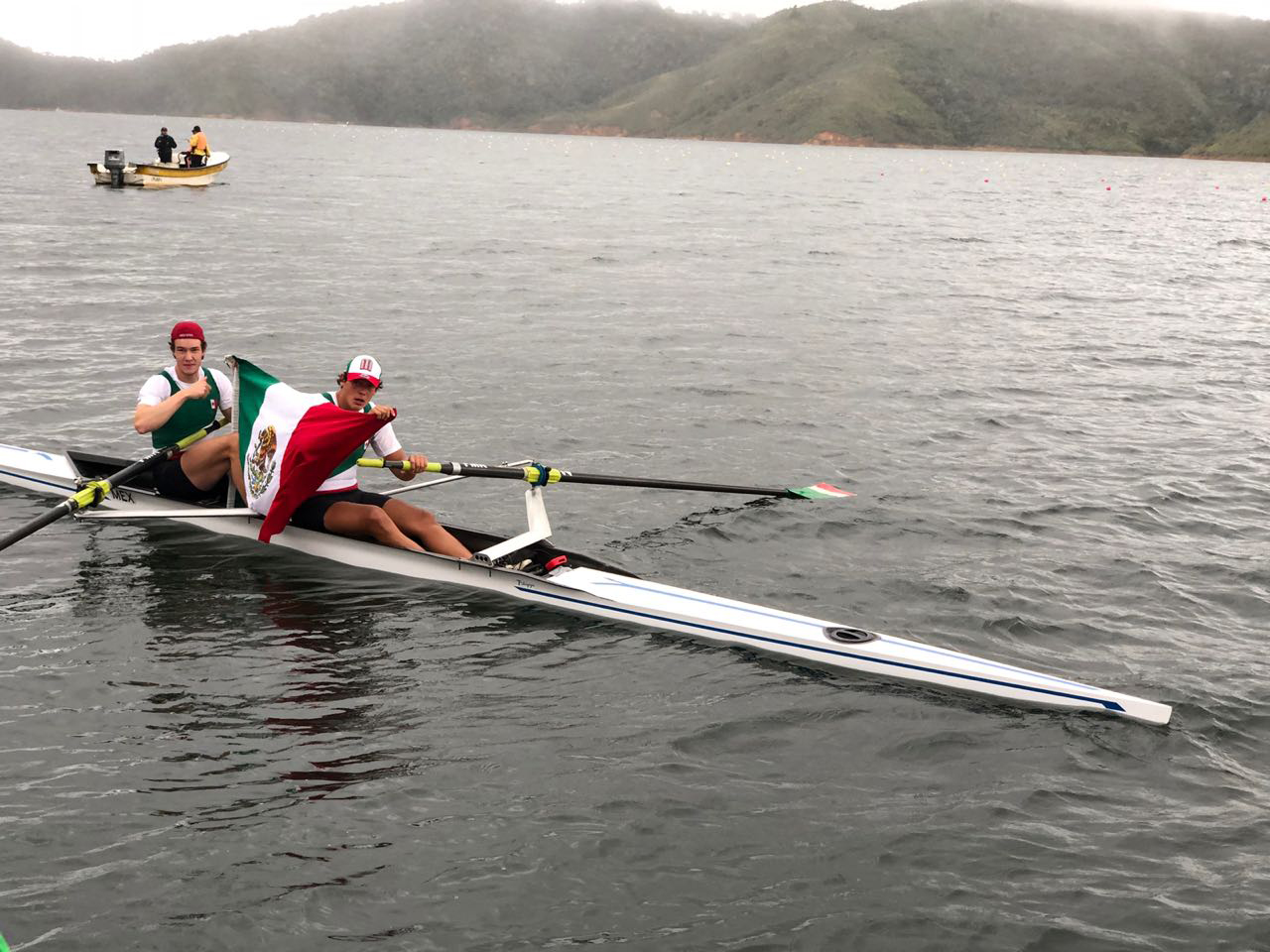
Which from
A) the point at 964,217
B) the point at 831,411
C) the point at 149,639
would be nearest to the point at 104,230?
the point at 831,411

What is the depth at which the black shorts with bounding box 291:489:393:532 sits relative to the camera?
1140cm

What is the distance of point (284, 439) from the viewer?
Result: 10.9 metres

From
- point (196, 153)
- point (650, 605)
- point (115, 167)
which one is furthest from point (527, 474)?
point (196, 153)

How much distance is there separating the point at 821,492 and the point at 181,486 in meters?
7.33

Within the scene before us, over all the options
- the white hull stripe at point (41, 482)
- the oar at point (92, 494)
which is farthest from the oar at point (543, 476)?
the white hull stripe at point (41, 482)

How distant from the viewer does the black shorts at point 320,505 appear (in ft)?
37.4

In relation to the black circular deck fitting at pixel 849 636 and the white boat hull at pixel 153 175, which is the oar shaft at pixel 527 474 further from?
the white boat hull at pixel 153 175

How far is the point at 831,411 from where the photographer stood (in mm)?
19703

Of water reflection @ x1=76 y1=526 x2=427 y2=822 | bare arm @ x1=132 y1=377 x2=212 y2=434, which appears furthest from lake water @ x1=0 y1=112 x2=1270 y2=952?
bare arm @ x1=132 y1=377 x2=212 y2=434

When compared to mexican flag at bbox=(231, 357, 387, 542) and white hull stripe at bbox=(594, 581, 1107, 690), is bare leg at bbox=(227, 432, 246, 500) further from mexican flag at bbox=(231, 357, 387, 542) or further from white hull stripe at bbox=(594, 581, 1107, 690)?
white hull stripe at bbox=(594, 581, 1107, 690)

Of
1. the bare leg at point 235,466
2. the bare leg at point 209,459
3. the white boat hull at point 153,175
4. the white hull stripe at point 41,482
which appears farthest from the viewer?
the white boat hull at point 153,175

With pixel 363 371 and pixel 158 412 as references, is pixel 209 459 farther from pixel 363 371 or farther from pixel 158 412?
pixel 363 371

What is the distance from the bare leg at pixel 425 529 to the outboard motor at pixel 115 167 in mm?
47148

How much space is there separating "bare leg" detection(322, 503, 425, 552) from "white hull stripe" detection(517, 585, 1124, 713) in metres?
1.22
